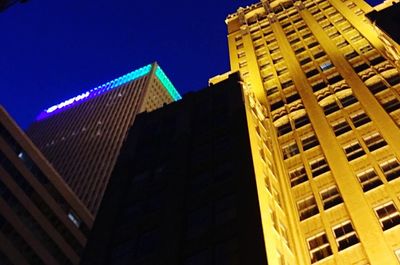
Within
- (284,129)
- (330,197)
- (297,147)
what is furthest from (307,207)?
(284,129)

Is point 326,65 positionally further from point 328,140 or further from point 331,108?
point 328,140

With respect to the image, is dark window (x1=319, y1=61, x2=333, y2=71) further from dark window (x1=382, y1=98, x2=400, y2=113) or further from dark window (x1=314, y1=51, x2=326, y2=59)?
dark window (x1=382, y1=98, x2=400, y2=113)

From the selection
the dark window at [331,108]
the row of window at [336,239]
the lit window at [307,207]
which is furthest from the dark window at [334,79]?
the row of window at [336,239]

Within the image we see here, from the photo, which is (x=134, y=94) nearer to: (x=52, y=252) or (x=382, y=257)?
(x=52, y=252)

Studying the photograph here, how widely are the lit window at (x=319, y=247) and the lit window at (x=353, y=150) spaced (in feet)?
24.2

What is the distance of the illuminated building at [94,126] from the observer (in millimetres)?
120062

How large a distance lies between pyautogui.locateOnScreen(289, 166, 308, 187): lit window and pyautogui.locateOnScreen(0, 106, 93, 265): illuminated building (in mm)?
31085

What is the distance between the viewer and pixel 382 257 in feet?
92.5

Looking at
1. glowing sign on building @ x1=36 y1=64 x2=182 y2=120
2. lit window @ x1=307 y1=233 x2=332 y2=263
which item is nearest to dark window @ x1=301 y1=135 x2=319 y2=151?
lit window @ x1=307 y1=233 x2=332 y2=263

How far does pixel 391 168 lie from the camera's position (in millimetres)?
34719

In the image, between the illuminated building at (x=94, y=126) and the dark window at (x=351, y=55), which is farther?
the illuminated building at (x=94, y=126)

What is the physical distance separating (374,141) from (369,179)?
4.41 meters

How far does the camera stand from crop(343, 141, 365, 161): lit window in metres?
37.9

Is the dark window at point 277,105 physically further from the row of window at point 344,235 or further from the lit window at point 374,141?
the row of window at point 344,235
